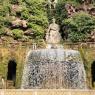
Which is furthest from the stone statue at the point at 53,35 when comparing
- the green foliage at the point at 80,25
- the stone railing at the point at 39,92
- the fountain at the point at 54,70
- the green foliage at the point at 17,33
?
the stone railing at the point at 39,92

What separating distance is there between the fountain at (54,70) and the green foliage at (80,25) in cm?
470

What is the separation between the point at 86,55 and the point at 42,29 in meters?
6.84

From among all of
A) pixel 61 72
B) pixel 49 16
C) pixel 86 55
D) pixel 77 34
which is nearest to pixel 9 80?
pixel 61 72

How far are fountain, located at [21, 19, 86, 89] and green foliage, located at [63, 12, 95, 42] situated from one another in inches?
185

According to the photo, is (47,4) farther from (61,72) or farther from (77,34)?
(61,72)

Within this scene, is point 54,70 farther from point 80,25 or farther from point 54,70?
point 80,25

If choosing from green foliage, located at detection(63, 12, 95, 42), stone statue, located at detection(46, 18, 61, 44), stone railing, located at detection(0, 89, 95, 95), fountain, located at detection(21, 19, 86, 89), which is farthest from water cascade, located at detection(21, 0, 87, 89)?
stone railing, located at detection(0, 89, 95, 95)

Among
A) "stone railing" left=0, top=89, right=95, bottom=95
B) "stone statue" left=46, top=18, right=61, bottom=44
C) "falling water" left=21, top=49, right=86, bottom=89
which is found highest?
"stone statue" left=46, top=18, right=61, bottom=44

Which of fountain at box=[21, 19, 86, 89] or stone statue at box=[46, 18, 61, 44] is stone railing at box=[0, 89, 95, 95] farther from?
stone statue at box=[46, 18, 61, 44]

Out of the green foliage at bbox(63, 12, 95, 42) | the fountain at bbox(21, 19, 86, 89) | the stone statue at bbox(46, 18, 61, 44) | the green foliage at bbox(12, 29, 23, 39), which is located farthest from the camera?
the stone statue at bbox(46, 18, 61, 44)

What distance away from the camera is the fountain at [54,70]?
78.1ft

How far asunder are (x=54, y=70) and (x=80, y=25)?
7.04m

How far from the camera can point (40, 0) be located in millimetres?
33250

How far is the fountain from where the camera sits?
78.1ft
